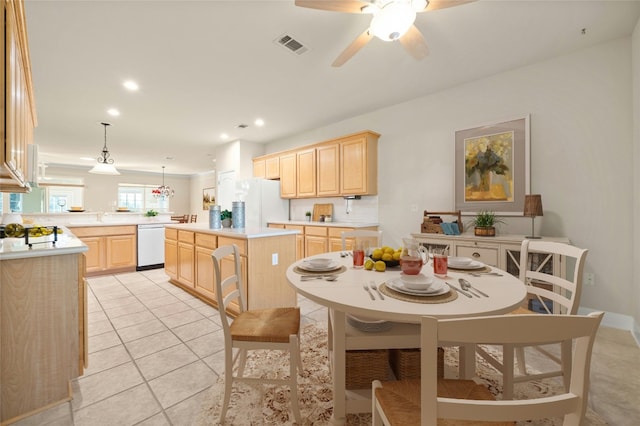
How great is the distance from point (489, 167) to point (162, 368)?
12.2 ft

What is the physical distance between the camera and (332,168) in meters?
4.48

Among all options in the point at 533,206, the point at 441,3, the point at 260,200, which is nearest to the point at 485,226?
the point at 533,206

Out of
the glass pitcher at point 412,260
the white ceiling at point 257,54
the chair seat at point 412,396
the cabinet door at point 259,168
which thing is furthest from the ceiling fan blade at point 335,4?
the cabinet door at point 259,168

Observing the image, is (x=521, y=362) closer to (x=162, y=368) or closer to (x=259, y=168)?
(x=162, y=368)

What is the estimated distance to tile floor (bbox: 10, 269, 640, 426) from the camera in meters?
1.48

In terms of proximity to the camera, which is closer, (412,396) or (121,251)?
(412,396)

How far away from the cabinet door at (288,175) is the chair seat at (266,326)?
362cm

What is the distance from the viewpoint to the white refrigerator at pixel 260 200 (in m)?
5.11

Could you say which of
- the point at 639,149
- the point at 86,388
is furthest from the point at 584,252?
the point at 86,388

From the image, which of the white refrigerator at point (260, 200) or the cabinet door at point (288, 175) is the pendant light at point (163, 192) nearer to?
the white refrigerator at point (260, 200)

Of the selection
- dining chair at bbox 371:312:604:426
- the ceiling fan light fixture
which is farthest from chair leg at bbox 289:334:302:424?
the ceiling fan light fixture

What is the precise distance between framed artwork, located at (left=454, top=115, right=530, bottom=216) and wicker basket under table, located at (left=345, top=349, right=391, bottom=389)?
249cm

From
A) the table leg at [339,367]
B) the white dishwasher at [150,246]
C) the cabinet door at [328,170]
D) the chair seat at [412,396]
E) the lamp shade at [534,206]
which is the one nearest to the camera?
the chair seat at [412,396]

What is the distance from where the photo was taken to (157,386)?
171cm
